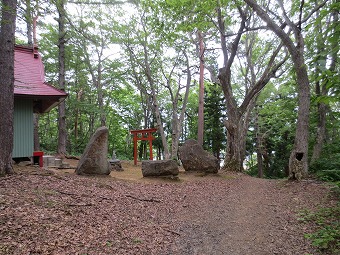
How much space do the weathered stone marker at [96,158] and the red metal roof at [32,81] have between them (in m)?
2.28

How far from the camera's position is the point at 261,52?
1636 centimetres

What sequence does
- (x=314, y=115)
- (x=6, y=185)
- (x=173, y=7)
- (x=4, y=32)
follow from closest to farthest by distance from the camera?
(x=6, y=185) → (x=4, y=32) → (x=173, y=7) → (x=314, y=115)

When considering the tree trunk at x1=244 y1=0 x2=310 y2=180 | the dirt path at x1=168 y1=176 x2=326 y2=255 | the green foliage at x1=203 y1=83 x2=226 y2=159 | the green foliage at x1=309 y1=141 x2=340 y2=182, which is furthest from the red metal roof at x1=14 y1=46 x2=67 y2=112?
the green foliage at x1=203 y1=83 x2=226 y2=159

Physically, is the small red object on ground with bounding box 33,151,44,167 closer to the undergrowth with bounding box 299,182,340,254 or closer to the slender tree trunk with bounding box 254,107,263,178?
the undergrowth with bounding box 299,182,340,254

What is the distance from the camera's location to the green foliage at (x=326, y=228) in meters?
3.62

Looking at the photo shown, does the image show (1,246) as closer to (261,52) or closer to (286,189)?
(286,189)

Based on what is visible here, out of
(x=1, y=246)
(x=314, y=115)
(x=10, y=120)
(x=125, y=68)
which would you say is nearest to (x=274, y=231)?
(x=1, y=246)

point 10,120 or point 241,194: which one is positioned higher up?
point 10,120

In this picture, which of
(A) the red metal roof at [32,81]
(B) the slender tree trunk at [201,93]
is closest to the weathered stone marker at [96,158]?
(A) the red metal roof at [32,81]

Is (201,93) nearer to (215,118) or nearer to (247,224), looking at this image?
(215,118)

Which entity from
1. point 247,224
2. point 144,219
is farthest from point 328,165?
point 144,219

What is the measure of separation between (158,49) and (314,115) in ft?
34.5

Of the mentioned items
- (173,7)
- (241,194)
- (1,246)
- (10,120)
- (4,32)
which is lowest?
(241,194)

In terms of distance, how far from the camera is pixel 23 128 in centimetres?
946
